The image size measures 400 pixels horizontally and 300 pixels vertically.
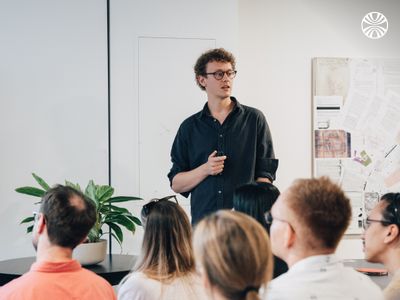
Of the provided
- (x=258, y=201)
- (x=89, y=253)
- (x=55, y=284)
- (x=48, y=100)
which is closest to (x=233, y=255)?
(x=55, y=284)

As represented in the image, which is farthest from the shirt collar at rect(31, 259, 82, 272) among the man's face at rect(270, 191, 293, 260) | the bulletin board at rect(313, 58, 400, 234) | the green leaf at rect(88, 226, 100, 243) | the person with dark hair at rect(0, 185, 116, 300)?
the bulletin board at rect(313, 58, 400, 234)

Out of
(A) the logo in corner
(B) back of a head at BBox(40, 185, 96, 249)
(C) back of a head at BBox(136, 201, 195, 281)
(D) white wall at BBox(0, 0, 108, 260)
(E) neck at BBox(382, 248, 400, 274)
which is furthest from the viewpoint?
(A) the logo in corner

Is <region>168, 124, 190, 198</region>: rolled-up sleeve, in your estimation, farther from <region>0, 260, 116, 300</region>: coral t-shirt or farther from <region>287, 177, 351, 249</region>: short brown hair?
<region>287, 177, 351, 249</region>: short brown hair

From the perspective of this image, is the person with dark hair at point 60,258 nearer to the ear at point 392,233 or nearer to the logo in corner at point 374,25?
the ear at point 392,233

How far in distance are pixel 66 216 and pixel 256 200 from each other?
2.31 ft

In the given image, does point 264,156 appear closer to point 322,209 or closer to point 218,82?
point 218,82

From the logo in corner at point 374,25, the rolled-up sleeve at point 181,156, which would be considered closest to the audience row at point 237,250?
the rolled-up sleeve at point 181,156

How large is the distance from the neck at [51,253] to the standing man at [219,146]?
4.33ft

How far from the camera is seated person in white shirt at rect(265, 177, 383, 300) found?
157cm

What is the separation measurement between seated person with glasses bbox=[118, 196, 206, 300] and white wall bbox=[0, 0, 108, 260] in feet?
6.12

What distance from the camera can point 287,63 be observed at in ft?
14.7

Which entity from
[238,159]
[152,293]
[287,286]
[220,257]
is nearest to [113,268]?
[238,159]

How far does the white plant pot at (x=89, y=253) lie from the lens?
9.64 feet

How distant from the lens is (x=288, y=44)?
4480 mm
